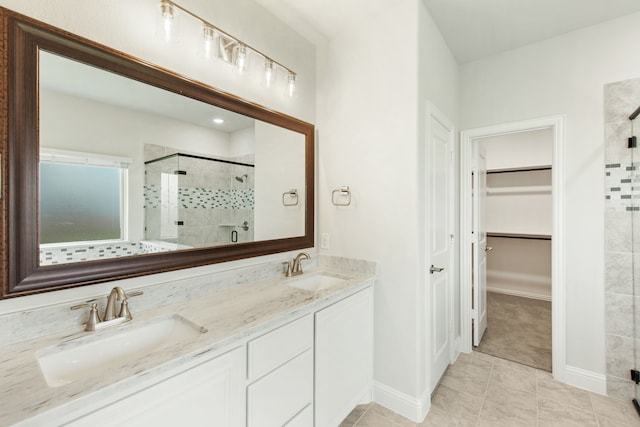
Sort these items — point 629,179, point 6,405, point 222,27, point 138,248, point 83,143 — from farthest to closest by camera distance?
point 629,179 → point 222,27 → point 138,248 → point 83,143 → point 6,405

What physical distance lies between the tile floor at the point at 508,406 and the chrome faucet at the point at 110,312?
59.9 inches

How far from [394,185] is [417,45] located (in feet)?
3.06

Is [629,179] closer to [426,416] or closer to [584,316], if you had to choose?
[584,316]

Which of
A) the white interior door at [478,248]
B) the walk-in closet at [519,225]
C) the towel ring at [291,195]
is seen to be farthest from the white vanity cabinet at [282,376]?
the walk-in closet at [519,225]

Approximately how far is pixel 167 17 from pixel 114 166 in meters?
0.78

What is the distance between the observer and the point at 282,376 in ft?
4.36

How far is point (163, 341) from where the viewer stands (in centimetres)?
125

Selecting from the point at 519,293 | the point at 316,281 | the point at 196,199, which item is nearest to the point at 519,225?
the point at 519,293

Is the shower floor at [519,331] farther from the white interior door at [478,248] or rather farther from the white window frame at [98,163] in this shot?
the white window frame at [98,163]

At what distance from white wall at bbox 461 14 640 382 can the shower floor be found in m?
0.44

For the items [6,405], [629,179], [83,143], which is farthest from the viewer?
[629,179]

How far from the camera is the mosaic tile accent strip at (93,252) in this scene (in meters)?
1.10

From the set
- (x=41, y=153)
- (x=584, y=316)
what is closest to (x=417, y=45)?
(x=41, y=153)

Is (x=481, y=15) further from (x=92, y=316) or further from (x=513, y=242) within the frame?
(x=513, y=242)
